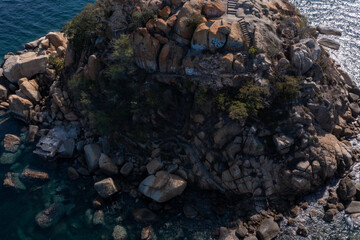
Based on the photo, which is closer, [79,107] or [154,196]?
[154,196]

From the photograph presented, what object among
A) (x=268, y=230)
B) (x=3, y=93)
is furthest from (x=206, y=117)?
(x=3, y=93)

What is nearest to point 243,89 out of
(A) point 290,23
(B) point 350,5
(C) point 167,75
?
(C) point 167,75

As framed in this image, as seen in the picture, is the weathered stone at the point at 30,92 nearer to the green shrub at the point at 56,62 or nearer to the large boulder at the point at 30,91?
the large boulder at the point at 30,91

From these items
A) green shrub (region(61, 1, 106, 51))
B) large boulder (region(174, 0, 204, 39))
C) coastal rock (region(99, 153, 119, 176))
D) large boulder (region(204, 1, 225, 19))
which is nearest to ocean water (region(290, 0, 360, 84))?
large boulder (region(204, 1, 225, 19))

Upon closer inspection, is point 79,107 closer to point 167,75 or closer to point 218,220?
point 167,75

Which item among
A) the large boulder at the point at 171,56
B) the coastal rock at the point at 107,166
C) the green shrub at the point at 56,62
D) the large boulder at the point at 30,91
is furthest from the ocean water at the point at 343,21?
the large boulder at the point at 30,91

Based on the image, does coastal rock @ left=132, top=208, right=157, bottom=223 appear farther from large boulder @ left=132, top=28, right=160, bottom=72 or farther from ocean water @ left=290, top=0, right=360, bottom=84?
ocean water @ left=290, top=0, right=360, bottom=84
